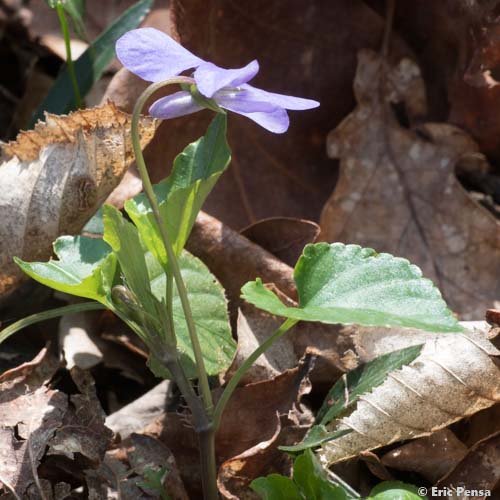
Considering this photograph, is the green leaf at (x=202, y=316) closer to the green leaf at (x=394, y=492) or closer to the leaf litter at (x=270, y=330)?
the leaf litter at (x=270, y=330)

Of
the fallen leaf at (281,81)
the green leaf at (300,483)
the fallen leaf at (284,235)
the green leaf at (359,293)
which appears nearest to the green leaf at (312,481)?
the green leaf at (300,483)

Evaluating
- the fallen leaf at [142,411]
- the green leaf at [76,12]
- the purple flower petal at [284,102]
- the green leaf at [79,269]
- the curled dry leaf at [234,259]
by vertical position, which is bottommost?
the fallen leaf at [142,411]

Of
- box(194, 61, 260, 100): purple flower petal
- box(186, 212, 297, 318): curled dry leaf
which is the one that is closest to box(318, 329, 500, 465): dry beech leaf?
box(186, 212, 297, 318): curled dry leaf

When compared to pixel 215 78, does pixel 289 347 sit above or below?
below

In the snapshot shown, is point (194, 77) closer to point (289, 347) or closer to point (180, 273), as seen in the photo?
point (180, 273)

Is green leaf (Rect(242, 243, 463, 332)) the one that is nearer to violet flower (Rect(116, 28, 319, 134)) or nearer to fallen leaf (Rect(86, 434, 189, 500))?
violet flower (Rect(116, 28, 319, 134))

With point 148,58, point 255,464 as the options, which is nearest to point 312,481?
point 255,464

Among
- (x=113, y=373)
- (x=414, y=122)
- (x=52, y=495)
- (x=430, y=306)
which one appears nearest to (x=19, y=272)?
(x=113, y=373)
